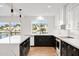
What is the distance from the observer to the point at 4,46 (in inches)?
126

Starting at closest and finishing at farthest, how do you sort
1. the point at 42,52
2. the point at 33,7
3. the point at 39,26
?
the point at 33,7, the point at 42,52, the point at 39,26

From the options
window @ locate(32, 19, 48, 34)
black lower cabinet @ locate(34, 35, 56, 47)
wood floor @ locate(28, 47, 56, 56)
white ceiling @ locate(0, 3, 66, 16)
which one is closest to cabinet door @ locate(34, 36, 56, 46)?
black lower cabinet @ locate(34, 35, 56, 47)

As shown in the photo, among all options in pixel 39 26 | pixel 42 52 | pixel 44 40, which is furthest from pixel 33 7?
pixel 39 26

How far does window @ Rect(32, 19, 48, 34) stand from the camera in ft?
32.6

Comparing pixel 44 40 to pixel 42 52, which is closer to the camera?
pixel 42 52

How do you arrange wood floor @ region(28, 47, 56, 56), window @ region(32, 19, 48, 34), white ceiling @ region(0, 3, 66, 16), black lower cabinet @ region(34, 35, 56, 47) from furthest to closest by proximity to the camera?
window @ region(32, 19, 48, 34) → black lower cabinet @ region(34, 35, 56, 47) → wood floor @ region(28, 47, 56, 56) → white ceiling @ region(0, 3, 66, 16)

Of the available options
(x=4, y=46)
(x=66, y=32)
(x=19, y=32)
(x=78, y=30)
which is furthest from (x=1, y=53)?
(x=19, y=32)

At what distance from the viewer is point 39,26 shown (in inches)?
401

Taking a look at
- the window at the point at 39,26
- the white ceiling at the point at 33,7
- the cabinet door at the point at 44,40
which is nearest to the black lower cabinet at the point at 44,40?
the cabinet door at the point at 44,40

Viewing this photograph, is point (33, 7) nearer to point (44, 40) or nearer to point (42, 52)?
point (42, 52)

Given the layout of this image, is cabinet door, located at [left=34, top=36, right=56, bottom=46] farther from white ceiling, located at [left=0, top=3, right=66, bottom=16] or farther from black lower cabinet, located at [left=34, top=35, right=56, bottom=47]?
white ceiling, located at [left=0, top=3, right=66, bottom=16]

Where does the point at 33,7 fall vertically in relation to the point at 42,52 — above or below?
above

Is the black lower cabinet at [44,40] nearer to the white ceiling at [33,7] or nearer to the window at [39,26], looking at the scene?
the window at [39,26]

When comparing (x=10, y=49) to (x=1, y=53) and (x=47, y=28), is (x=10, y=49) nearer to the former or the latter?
(x=1, y=53)
